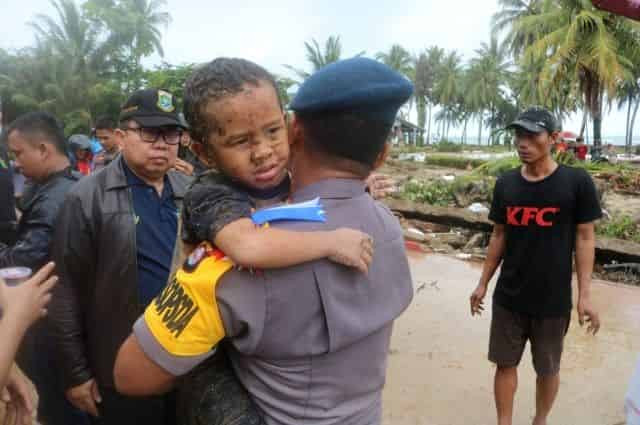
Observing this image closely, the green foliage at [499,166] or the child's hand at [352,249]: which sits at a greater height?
the child's hand at [352,249]

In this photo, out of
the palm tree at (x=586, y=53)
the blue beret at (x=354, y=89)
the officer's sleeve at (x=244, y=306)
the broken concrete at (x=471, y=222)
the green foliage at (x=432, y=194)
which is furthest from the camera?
the palm tree at (x=586, y=53)

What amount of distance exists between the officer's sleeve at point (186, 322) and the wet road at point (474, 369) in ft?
8.71

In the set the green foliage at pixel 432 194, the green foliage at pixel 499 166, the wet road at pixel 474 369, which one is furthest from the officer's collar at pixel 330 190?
the green foliage at pixel 499 166

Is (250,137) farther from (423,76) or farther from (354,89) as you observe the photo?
(423,76)

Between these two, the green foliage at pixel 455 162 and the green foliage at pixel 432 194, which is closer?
the green foliage at pixel 432 194

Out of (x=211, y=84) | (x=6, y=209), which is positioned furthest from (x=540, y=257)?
(x=6, y=209)

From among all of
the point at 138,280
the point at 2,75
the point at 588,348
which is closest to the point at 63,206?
the point at 138,280

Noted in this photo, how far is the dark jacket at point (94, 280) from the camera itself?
1.99 metres

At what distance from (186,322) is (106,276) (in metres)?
1.24

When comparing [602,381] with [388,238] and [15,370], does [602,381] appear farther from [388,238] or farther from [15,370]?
[15,370]

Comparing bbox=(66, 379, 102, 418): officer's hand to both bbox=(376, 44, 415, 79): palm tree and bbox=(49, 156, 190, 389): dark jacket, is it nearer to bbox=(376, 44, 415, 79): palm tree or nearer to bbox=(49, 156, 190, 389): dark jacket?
bbox=(49, 156, 190, 389): dark jacket

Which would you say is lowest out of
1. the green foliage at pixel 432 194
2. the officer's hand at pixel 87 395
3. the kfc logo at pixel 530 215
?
the green foliage at pixel 432 194

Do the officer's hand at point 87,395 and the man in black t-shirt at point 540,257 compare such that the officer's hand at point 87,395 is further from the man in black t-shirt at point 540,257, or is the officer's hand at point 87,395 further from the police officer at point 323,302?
the man in black t-shirt at point 540,257

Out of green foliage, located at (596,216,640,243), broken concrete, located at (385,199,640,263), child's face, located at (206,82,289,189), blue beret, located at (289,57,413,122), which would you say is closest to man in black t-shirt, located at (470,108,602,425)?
blue beret, located at (289,57,413,122)
